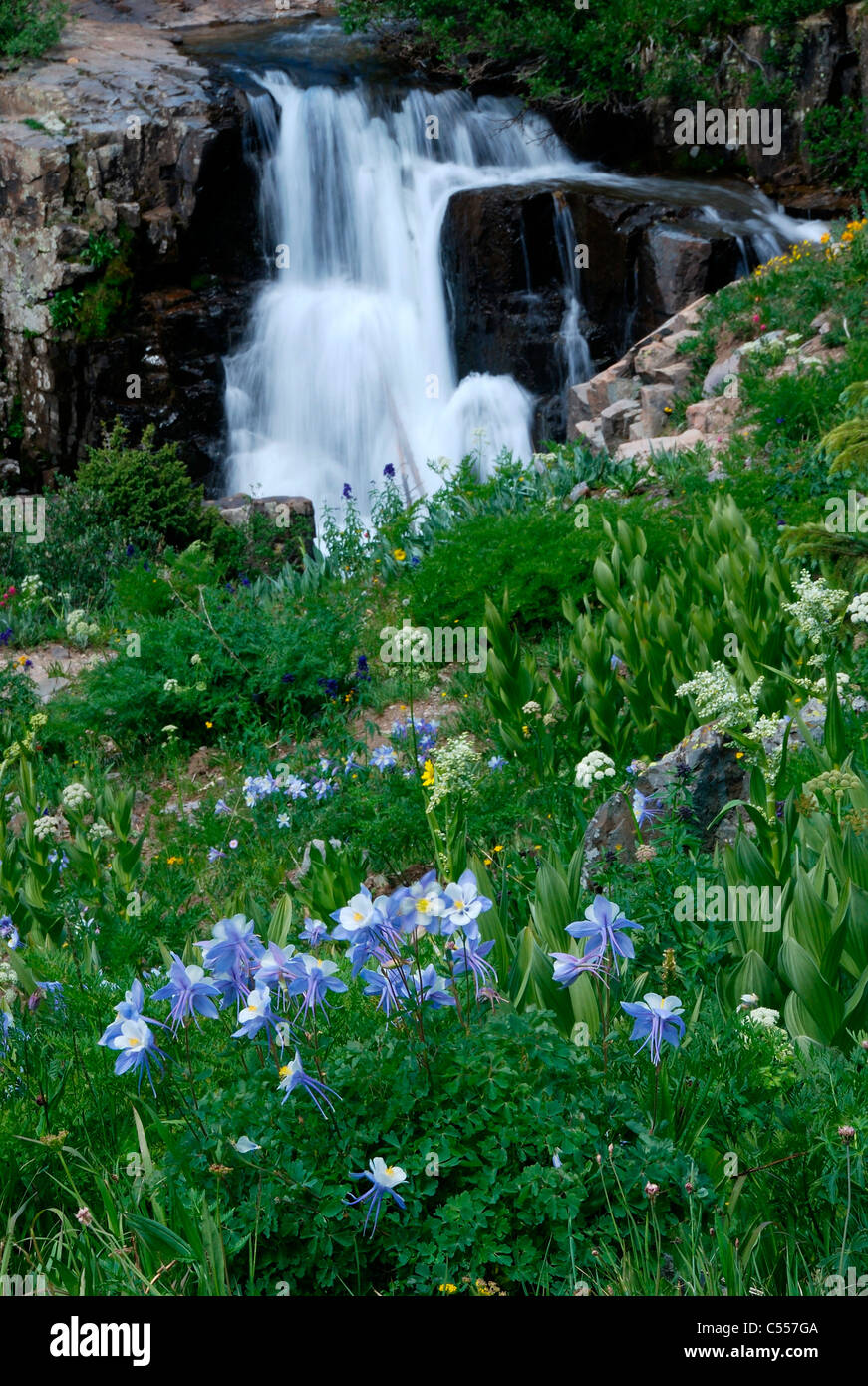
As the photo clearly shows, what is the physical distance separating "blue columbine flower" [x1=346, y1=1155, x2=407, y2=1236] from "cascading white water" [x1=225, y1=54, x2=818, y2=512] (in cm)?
1107

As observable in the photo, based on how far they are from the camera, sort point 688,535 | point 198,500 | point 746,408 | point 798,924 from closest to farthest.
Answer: point 798,924 < point 688,535 < point 746,408 < point 198,500

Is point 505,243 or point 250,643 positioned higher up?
point 505,243

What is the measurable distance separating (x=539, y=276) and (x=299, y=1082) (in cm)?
1342

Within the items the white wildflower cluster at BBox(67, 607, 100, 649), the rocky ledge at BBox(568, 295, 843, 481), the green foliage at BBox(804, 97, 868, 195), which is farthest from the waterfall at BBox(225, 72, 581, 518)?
the white wildflower cluster at BBox(67, 607, 100, 649)

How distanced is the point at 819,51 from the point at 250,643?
551 inches

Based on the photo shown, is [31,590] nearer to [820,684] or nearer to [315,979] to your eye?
[820,684]

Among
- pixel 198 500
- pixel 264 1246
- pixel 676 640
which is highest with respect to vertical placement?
pixel 198 500

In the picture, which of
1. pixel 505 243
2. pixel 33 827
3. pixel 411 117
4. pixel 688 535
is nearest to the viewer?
pixel 33 827

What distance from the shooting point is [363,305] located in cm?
1380

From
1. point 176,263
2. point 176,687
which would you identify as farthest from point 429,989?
point 176,263

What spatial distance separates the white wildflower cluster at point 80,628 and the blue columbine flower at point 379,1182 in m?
5.02

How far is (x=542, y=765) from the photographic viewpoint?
4.29m

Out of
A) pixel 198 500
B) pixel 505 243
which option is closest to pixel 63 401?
pixel 198 500

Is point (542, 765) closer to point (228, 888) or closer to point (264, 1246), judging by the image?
point (228, 888)
